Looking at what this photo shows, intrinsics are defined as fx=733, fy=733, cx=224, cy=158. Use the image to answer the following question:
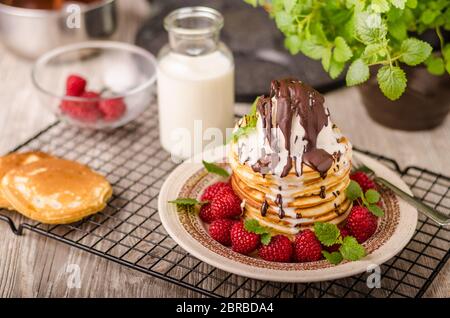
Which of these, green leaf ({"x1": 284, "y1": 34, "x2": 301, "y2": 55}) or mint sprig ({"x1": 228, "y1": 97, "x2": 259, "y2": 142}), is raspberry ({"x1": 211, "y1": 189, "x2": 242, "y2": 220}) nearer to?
mint sprig ({"x1": 228, "y1": 97, "x2": 259, "y2": 142})

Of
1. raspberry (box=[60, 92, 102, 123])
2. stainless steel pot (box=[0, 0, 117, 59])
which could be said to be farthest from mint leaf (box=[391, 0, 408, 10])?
stainless steel pot (box=[0, 0, 117, 59])

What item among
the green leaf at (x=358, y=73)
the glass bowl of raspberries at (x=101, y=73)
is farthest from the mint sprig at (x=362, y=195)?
the glass bowl of raspberries at (x=101, y=73)

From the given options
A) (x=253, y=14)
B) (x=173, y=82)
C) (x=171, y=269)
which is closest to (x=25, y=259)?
(x=171, y=269)

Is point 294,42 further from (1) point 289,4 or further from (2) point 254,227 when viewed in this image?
(2) point 254,227

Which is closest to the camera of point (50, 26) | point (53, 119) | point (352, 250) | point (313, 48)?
point (352, 250)

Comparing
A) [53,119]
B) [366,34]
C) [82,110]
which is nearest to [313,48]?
[366,34]
